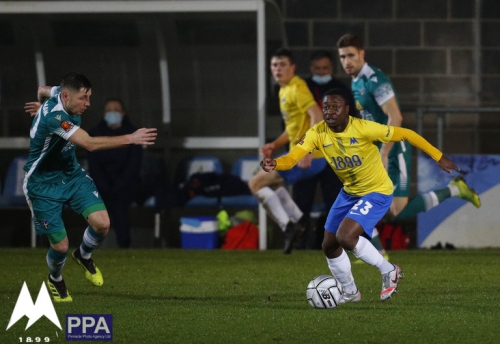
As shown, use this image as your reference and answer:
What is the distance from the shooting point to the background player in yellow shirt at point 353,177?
641 cm

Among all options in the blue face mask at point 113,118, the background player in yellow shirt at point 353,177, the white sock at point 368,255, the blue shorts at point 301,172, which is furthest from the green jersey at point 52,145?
the blue face mask at point 113,118

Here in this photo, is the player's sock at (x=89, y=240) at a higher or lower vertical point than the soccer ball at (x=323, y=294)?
higher

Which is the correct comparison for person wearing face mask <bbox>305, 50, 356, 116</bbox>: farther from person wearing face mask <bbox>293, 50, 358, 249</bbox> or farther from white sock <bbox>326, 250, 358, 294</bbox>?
white sock <bbox>326, 250, 358, 294</bbox>

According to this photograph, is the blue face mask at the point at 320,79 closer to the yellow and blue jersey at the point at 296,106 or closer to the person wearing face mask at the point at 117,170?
the yellow and blue jersey at the point at 296,106

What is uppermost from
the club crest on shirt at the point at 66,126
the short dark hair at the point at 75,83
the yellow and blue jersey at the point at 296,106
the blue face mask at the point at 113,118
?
the short dark hair at the point at 75,83

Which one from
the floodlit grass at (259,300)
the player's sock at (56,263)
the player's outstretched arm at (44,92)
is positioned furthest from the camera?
the player's outstretched arm at (44,92)

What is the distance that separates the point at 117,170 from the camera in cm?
1114

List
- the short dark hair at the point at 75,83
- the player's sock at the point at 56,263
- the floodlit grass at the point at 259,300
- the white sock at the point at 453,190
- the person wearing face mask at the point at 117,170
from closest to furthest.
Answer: the floodlit grass at the point at 259,300 < the short dark hair at the point at 75,83 < the player's sock at the point at 56,263 < the white sock at the point at 453,190 < the person wearing face mask at the point at 117,170

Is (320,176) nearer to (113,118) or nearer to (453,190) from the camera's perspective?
(453,190)

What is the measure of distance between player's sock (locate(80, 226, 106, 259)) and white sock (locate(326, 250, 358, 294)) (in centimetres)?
165

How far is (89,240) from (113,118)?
161 inches

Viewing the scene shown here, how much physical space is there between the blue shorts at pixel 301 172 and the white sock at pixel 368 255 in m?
3.47

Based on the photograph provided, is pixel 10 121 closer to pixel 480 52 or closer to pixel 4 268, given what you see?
pixel 4 268

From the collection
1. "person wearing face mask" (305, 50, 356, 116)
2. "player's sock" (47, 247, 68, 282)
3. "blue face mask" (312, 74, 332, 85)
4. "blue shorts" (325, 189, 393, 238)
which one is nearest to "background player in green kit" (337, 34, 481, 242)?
"person wearing face mask" (305, 50, 356, 116)
